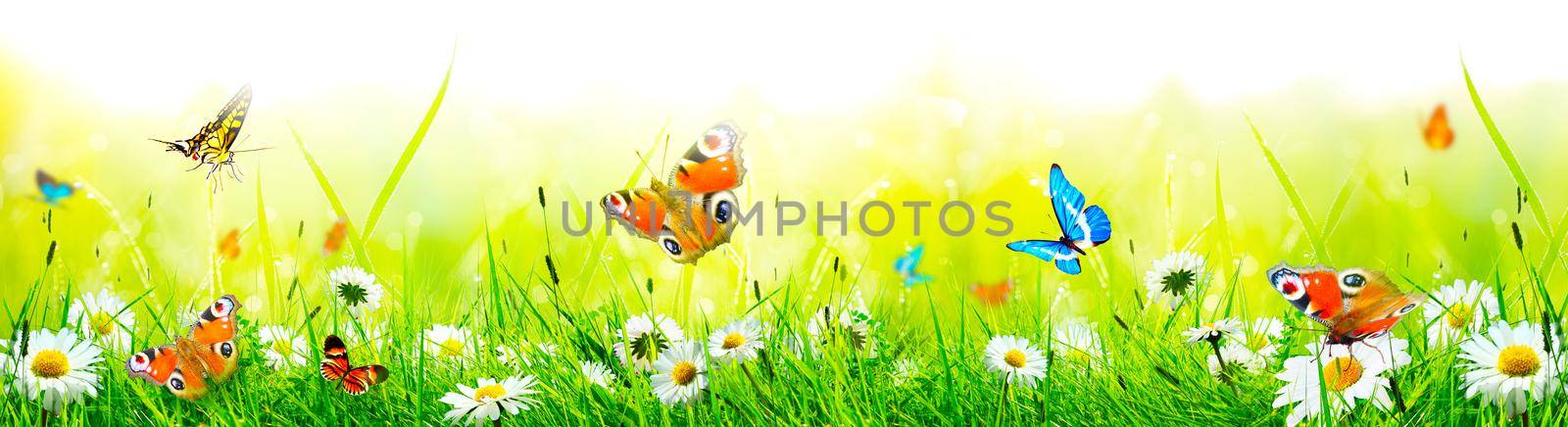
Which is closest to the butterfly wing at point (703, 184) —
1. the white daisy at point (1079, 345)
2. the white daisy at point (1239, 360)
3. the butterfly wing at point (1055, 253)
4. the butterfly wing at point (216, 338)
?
the butterfly wing at point (1055, 253)

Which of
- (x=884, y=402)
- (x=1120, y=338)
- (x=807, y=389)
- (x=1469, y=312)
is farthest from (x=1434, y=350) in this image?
(x=807, y=389)

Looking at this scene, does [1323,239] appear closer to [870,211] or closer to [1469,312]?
[1469,312]

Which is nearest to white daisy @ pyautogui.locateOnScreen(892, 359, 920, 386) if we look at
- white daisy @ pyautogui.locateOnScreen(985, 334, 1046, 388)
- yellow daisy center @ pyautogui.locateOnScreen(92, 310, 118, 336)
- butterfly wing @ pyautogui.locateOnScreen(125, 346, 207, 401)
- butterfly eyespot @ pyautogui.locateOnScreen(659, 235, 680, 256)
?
white daisy @ pyautogui.locateOnScreen(985, 334, 1046, 388)

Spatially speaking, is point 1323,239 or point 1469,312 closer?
point 1469,312

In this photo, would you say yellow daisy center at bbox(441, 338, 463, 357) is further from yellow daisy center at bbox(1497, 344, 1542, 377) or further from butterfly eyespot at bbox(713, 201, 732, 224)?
yellow daisy center at bbox(1497, 344, 1542, 377)

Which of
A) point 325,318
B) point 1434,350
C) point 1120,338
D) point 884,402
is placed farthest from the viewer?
point 325,318

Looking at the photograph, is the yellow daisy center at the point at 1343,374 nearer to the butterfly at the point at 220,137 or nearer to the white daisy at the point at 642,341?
the white daisy at the point at 642,341
